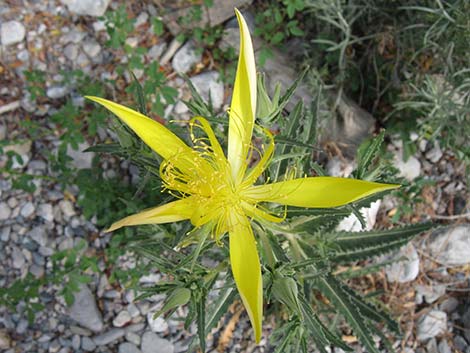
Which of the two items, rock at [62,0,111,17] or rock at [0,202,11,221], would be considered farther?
rock at [62,0,111,17]

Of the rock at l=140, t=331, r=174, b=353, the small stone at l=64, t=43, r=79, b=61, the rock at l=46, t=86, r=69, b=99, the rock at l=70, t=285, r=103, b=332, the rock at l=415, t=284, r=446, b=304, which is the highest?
the small stone at l=64, t=43, r=79, b=61

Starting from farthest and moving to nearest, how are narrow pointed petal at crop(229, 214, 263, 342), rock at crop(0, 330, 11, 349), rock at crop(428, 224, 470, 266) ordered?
rock at crop(428, 224, 470, 266) → rock at crop(0, 330, 11, 349) → narrow pointed petal at crop(229, 214, 263, 342)

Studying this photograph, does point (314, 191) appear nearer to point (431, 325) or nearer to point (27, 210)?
point (431, 325)

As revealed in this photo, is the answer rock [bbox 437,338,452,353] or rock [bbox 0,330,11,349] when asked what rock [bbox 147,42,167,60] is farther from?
rock [bbox 437,338,452,353]

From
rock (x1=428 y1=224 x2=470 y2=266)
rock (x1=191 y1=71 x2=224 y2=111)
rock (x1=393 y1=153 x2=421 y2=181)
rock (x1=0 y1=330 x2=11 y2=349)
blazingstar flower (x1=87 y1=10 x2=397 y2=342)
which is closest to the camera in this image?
blazingstar flower (x1=87 y1=10 x2=397 y2=342)

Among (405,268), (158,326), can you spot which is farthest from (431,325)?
(158,326)

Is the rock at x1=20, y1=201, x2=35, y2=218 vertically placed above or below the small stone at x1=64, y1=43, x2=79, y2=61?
below

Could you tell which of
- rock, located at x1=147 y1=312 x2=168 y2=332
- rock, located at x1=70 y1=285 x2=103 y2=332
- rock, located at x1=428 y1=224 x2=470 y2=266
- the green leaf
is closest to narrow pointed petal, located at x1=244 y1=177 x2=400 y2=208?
the green leaf
